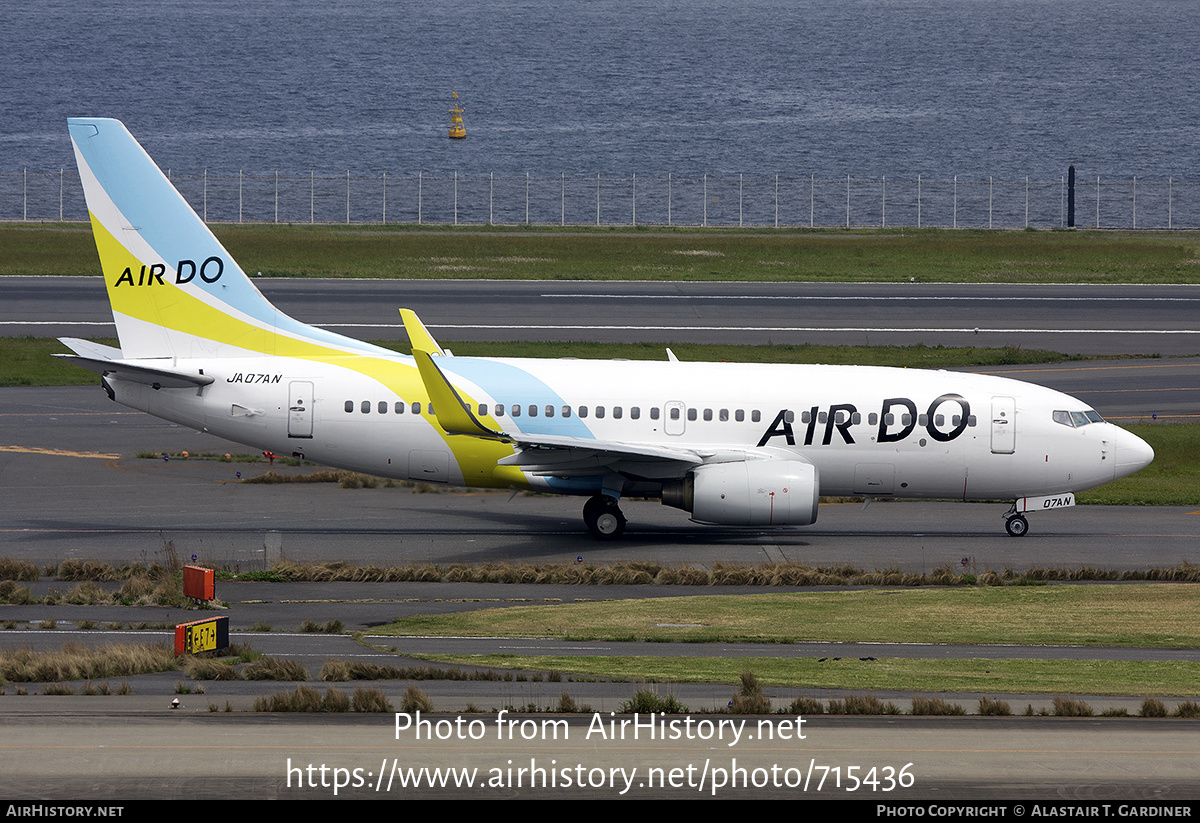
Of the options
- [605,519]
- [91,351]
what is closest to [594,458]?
[605,519]

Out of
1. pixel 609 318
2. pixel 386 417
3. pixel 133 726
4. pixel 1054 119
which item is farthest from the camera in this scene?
pixel 1054 119

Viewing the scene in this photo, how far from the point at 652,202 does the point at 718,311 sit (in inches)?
3137

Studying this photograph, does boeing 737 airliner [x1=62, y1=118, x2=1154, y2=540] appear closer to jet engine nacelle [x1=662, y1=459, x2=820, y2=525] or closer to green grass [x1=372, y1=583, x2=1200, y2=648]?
jet engine nacelle [x1=662, y1=459, x2=820, y2=525]

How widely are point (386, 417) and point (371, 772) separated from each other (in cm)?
1737

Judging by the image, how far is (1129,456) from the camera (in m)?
34.0

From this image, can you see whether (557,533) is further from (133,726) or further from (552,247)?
(552,247)

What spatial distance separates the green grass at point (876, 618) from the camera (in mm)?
25141

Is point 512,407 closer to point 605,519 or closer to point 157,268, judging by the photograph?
point 605,519

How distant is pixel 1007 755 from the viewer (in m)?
17.6

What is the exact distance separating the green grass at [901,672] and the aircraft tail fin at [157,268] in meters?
14.4

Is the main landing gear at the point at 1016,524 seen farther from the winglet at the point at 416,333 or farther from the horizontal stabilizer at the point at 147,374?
the horizontal stabilizer at the point at 147,374

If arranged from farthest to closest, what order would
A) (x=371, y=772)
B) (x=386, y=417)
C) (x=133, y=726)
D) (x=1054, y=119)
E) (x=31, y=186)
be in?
(x=1054, y=119)
(x=31, y=186)
(x=386, y=417)
(x=133, y=726)
(x=371, y=772)

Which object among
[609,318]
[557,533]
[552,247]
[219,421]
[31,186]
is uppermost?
[31,186]

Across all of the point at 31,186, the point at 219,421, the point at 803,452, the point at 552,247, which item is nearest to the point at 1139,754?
the point at 803,452
